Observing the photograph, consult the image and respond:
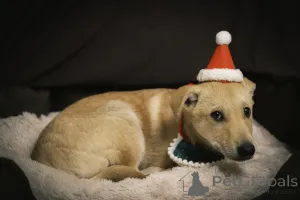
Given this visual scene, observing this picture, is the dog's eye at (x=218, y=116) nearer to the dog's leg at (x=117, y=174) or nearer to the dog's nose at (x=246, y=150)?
the dog's nose at (x=246, y=150)

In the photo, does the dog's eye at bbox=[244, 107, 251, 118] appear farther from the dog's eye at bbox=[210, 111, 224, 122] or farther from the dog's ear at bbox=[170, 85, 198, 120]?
the dog's ear at bbox=[170, 85, 198, 120]

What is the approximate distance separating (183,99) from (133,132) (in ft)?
1.40

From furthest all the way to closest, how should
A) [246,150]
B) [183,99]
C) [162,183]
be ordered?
1. [183,99]
2. [162,183]
3. [246,150]

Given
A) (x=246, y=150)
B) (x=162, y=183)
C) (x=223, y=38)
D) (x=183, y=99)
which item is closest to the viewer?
(x=246, y=150)

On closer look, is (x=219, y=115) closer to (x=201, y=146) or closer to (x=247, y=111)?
(x=247, y=111)

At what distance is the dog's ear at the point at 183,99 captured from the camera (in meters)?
2.16

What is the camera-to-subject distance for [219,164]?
2.19m

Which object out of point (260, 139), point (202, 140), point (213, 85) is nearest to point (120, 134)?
point (202, 140)

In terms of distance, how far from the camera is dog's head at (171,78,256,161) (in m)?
1.92

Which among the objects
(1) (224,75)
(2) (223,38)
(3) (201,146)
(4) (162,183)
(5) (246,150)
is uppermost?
(2) (223,38)

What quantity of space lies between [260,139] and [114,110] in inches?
48.6

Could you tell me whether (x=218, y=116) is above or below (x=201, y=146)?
above

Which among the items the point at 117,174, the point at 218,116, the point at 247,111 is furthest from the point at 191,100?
the point at 117,174

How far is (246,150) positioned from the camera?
187cm
